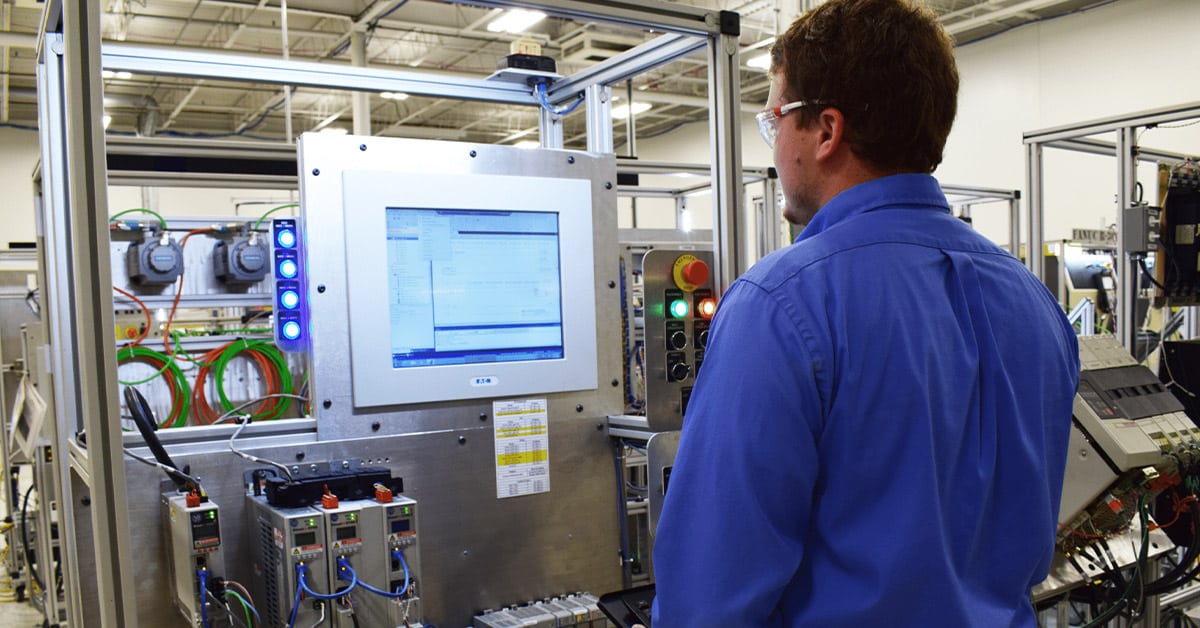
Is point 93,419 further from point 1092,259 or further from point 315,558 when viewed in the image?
point 1092,259

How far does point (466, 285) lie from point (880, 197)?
1.26 metres

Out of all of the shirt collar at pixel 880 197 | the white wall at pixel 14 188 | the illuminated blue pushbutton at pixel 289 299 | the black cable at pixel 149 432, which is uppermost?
the white wall at pixel 14 188

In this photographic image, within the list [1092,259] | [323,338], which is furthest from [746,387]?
[1092,259]

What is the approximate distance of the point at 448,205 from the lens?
212cm

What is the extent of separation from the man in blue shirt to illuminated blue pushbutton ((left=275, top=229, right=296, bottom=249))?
126 cm

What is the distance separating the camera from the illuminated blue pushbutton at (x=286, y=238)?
6.57ft

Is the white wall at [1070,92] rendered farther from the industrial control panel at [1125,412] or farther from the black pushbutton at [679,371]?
the black pushbutton at [679,371]

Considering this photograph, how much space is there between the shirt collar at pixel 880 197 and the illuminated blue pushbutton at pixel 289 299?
4.27 ft

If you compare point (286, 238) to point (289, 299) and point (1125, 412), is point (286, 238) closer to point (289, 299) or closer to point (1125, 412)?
point (289, 299)

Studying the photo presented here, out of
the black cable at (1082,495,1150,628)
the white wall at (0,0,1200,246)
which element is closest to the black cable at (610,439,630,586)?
the black cable at (1082,495,1150,628)

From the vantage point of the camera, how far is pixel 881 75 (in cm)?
100

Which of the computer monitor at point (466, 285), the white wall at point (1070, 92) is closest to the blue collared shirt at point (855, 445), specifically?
the computer monitor at point (466, 285)

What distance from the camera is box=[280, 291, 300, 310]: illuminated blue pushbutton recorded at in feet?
6.59

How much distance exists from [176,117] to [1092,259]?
10.7 meters
